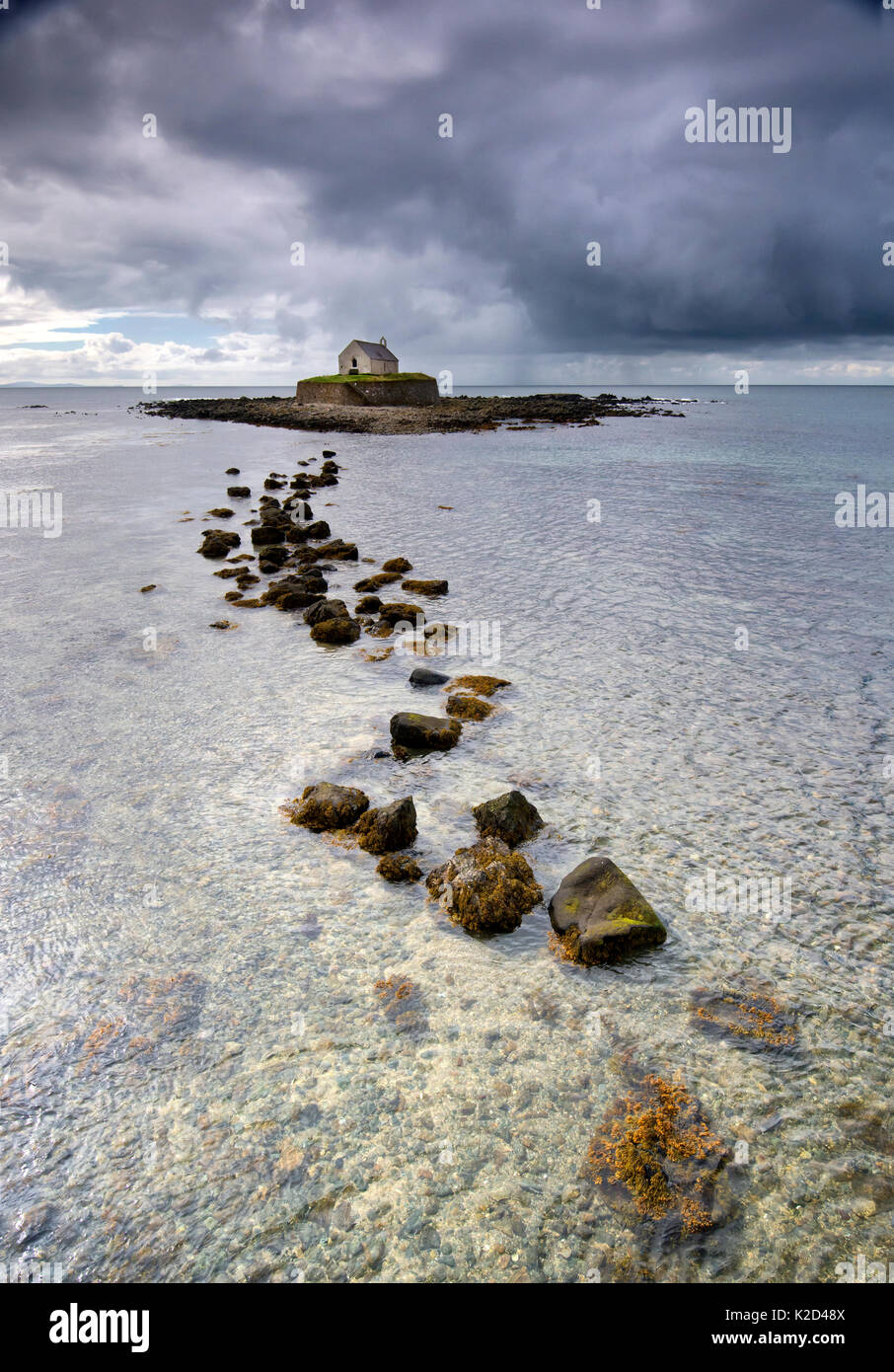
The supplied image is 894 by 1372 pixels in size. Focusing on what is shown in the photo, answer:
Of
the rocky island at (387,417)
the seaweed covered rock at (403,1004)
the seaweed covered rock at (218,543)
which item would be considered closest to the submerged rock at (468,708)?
the seaweed covered rock at (403,1004)

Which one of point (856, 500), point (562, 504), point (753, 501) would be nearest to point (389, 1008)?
point (562, 504)

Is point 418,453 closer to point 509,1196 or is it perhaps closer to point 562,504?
point 562,504

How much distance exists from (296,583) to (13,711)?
7678 millimetres

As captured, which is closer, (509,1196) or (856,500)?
(509,1196)

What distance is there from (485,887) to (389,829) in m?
1.32

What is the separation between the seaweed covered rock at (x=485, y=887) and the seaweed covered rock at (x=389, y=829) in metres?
0.56

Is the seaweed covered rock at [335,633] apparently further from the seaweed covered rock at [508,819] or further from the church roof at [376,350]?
the church roof at [376,350]

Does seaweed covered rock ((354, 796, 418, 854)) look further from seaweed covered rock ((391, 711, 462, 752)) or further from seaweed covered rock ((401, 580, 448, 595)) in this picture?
seaweed covered rock ((401, 580, 448, 595))

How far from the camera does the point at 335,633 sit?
13945 mm

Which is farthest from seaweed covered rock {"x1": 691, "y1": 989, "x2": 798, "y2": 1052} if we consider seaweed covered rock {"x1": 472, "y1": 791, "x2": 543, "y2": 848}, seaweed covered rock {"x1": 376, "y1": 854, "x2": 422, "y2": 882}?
seaweed covered rock {"x1": 376, "y1": 854, "x2": 422, "y2": 882}

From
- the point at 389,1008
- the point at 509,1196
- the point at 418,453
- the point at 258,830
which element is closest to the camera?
the point at 509,1196

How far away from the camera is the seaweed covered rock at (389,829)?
7434mm
